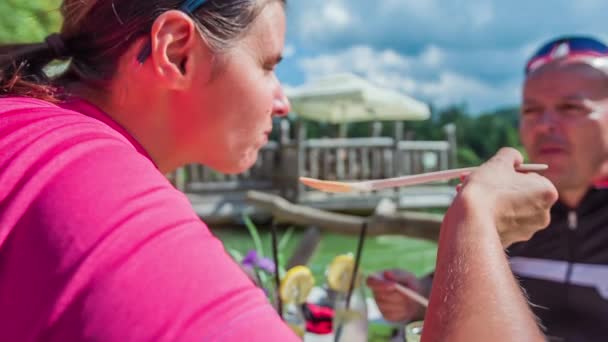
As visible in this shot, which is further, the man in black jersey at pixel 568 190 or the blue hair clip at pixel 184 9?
the man in black jersey at pixel 568 190

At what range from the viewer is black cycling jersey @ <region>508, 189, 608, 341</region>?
1.72 m

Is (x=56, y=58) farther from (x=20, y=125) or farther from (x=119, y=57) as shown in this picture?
(x=20, y=125)

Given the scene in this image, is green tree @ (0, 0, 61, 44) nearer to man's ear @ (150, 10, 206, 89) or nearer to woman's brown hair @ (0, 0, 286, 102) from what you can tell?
woman's brown hair @ (0, 0, 286, 102)

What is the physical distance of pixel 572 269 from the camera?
1791 mm

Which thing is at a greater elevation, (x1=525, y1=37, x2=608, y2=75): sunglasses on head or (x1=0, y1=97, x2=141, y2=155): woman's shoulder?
(x1=525, y1=37, x2=608, y2=75): sunglasses on head

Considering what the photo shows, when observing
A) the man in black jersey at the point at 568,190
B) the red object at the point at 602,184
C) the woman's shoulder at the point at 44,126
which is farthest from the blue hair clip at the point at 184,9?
the red object at the point at 602,184

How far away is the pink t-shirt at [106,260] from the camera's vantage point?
0.52 meters

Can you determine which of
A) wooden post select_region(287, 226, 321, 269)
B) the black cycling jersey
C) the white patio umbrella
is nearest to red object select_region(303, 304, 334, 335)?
the black cycling jersey

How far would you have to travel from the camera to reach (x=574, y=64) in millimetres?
1911

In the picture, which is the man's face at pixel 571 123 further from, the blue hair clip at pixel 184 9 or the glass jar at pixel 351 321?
the blue hair clip at pixel 184 9

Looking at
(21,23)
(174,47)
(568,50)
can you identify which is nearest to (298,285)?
(174,47)

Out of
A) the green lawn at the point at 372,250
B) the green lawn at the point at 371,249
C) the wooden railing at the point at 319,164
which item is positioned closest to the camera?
the green lawn at the point at 372,250

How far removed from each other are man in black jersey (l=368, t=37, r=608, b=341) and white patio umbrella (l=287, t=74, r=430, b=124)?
1200 centimetres

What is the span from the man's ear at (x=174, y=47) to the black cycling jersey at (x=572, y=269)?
1261 mm
